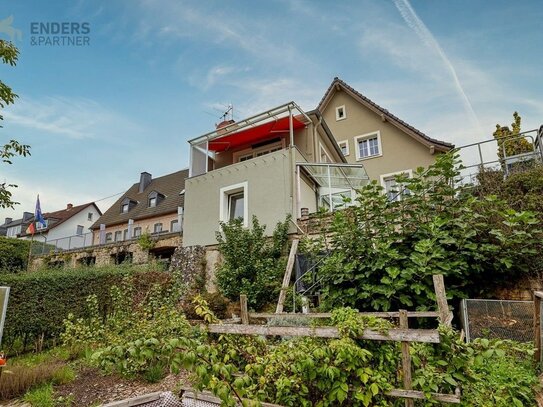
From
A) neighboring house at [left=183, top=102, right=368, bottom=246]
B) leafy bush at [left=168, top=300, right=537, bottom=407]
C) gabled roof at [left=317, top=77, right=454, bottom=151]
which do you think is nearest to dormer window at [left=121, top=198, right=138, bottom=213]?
neighboring house at [left=183, top=102, right=368, bottom=246]

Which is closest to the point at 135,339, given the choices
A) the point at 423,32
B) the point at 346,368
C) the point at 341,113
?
the point at 346,368

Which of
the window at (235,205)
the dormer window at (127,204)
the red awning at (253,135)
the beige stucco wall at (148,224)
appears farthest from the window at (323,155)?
the dormer window at (127,204)

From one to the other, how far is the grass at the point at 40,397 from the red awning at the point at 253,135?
11.5m

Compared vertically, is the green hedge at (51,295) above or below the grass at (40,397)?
above

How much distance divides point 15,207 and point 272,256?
7412mm

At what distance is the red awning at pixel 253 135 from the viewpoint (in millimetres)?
13930

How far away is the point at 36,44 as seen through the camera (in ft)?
28.4

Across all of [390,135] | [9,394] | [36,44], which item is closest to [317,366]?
[9,394]

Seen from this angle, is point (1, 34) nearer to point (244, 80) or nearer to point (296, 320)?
point (244, 80)

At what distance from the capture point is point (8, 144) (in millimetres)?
6930

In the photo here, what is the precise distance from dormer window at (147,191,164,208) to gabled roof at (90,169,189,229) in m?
0.29

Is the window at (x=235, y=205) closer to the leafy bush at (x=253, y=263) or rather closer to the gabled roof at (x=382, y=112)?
the leafy bush at (x=253, y=263)

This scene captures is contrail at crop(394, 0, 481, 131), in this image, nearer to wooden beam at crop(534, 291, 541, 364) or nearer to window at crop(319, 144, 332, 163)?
window at crop(319, 144, 332, 163)

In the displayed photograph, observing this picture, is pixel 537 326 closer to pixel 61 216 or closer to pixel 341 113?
pixel 341 113
